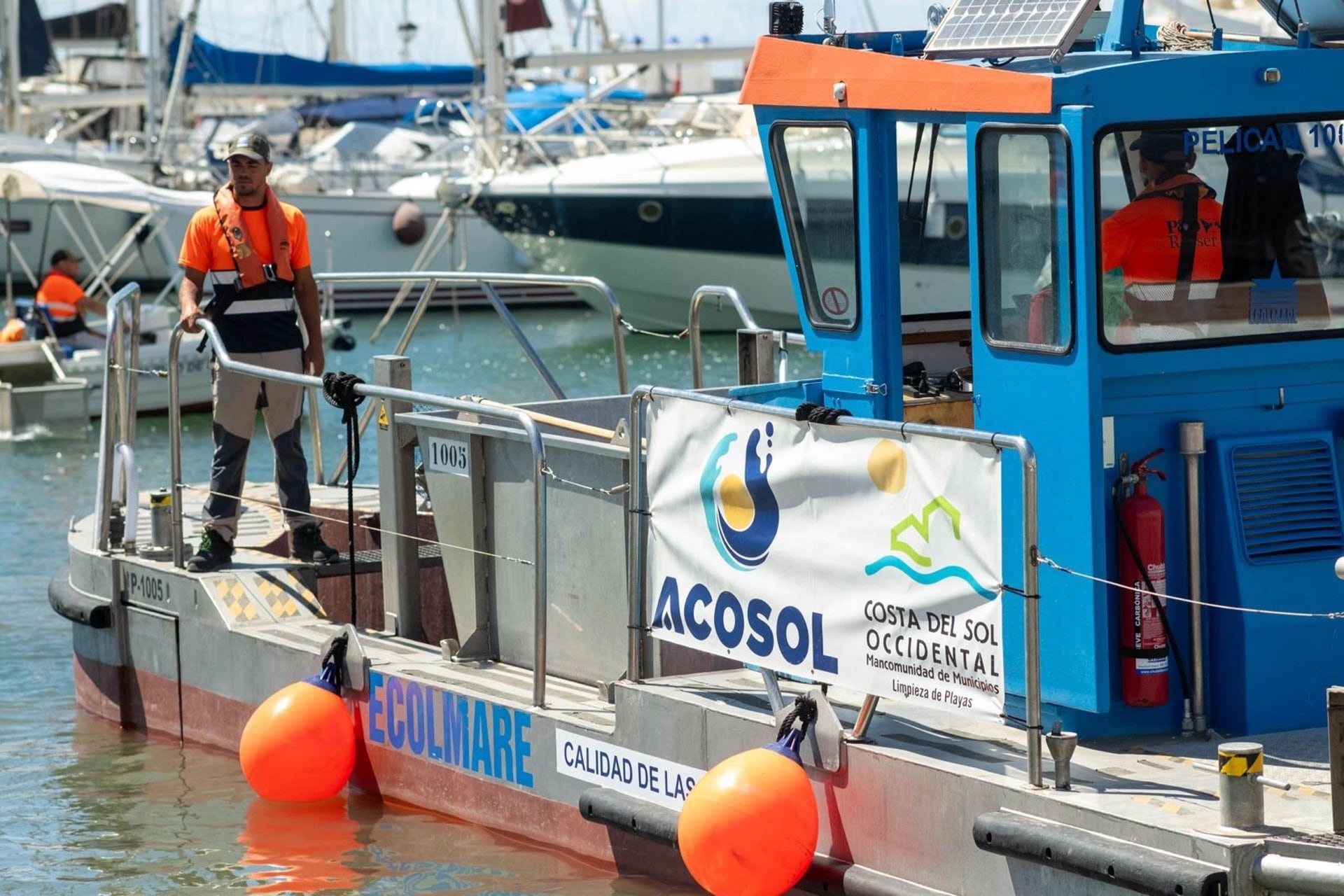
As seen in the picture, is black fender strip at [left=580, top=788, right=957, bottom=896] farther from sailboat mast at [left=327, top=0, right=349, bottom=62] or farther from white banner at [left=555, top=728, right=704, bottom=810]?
sailboat mast at [left=327, top=0, right=349, bottom=62]

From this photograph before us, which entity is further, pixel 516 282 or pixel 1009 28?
pixel 516 282

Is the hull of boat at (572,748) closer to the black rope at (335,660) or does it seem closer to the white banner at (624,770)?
the white banner at (624,770)

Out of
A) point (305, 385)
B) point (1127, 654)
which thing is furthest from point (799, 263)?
point (305, 385)

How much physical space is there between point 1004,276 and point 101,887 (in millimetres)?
3870

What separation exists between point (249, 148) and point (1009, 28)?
11.9 feet

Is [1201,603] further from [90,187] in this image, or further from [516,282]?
[90,187]

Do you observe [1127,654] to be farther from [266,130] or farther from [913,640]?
[266,130]

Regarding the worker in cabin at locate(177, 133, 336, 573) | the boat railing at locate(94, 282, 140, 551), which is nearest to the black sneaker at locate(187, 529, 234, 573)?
the worker in cabin at locate(177, 133, 336, 573)

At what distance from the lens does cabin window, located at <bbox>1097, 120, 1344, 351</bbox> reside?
5441 mm

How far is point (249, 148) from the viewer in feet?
26.9

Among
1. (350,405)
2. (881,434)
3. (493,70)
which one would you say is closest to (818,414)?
(881,434)

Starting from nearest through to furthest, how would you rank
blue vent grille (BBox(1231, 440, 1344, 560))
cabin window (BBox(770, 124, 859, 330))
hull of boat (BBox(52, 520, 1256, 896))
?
hull of boat (BBox(52, 520, 1256, 896)) → blue vent grille (BBox(1231, 440, 1344, 560)) → cabin window (BBox(770, 124, 859, 330))

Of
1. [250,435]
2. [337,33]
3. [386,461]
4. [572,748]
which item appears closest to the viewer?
[572,748]

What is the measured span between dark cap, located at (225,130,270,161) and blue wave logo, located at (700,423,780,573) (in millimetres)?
3217
